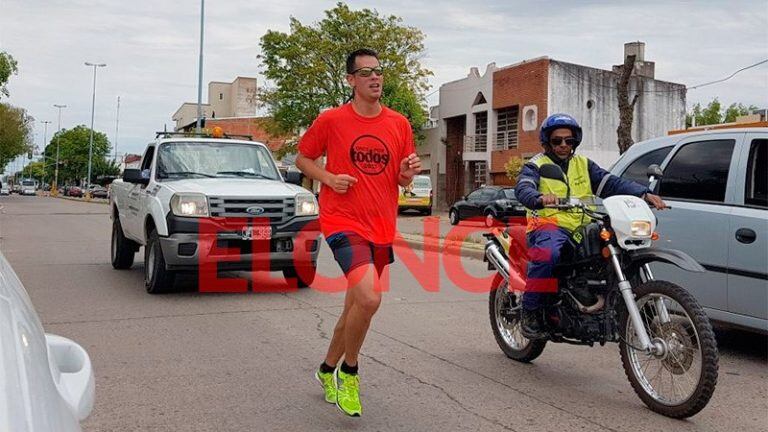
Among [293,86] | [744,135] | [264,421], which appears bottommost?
[264,421]

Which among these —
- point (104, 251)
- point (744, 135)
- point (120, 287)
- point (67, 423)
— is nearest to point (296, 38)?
point (104, 251)

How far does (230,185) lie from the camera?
8.80m

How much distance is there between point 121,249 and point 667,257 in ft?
28.5

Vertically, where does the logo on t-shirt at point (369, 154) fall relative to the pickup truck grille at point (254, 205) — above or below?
above

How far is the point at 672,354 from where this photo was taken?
168 inches

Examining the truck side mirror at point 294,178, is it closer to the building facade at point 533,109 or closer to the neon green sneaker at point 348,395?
the neon green sneaker at point 348,395

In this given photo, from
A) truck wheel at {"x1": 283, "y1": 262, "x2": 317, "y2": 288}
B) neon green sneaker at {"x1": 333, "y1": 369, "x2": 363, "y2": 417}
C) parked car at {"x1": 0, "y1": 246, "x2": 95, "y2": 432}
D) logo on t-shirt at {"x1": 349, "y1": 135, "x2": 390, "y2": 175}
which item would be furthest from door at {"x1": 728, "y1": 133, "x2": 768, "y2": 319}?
parked car at {"x1": 0, "y1": 246, "x2": 95, "y2": 432}

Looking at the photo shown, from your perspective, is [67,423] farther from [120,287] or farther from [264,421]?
[120,287]

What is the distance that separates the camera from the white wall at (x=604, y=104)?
112 feet

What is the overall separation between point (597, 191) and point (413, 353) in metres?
1.91

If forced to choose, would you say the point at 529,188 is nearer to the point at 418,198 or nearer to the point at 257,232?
the point at 257,232

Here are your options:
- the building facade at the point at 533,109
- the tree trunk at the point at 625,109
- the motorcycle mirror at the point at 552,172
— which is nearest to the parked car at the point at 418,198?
the building facade at the point at 533,109

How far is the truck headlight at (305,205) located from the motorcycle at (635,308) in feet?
14.0

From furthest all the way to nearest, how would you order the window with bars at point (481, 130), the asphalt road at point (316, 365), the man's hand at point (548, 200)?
1. the window with bars at point (481, 130)
2. the man's hand at point (548, 200)
3. the asphalt road at point (316, 365)
